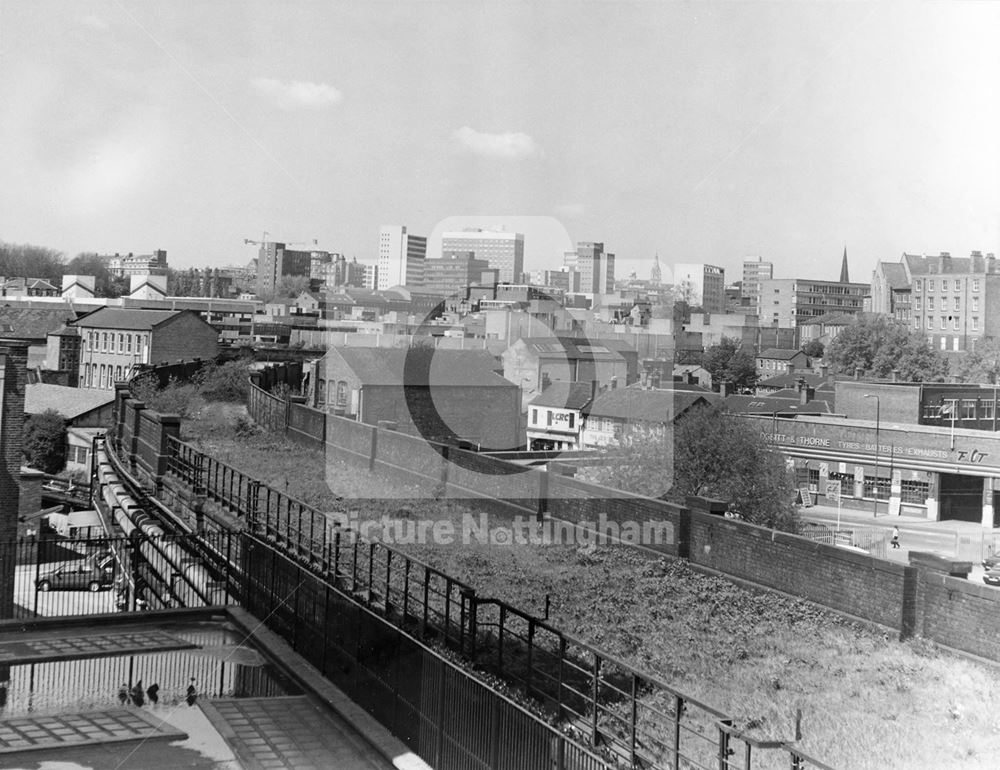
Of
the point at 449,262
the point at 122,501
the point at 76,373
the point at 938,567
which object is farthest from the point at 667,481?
the point at 76,373

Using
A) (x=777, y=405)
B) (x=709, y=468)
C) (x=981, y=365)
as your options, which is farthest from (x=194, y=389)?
(x=981, y=365)

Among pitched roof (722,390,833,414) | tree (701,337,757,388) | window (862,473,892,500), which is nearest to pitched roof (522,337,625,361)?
pitched roof (722,390,833,414)

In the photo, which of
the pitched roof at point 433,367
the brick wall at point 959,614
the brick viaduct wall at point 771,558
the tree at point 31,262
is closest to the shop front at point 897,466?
the pitched roof at point 433,367

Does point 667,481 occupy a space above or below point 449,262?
below

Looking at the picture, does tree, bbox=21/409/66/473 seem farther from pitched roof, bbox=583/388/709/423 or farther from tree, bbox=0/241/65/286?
tree, bbox=0/241/65/286

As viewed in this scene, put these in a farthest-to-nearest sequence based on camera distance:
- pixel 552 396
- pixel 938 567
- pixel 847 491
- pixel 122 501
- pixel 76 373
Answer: pixel 76 373
pixel 552 396
pixel 847 491
pixel 122 501
pixel 938 567

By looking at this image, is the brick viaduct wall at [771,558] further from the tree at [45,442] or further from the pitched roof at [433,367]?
the tree at [45,442]

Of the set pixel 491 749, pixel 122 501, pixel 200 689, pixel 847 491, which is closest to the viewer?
pixel 491 749

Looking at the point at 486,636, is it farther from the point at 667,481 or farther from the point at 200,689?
the point at 667,481
